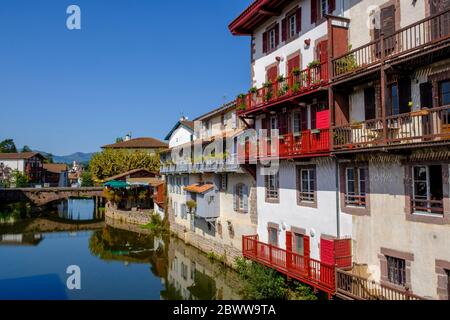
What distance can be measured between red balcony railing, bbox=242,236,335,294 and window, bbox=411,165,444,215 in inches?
162

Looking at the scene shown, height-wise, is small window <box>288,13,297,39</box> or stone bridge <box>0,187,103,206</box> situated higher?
small window <box>288,13,297,39</box>

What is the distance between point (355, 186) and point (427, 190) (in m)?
3.18

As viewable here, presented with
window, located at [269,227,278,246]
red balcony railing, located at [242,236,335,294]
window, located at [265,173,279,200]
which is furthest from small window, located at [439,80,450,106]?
window, located at [269,227,278,246]

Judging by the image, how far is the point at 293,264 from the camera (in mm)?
17484

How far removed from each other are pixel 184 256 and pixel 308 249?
15938 millimetres

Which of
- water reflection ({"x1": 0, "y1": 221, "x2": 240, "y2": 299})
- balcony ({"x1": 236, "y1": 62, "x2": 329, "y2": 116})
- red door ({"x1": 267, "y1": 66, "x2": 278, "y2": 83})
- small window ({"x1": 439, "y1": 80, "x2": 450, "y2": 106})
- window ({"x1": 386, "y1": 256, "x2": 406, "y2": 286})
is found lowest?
water reflection ({"x1": 0, "y1": 221, "x2": 240, "y2": 299})

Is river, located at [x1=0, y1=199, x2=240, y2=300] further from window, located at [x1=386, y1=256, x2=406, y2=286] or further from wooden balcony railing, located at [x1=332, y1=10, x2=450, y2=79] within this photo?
wooden balcony railing, located at [x1=332, y1=10, x2=450, y2=79]

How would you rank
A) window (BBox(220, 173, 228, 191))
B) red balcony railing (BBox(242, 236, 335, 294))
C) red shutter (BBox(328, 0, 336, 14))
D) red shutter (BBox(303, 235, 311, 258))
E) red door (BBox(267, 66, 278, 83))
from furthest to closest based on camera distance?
window (BBox(220, 173, 228, 191)) → red door (BBox(267, 66, 278, 83)) → red shutter (BBox(303, 235, 311, 258)) → red shutter (BBox(328, 0, 336, 14)) → red balcony railing (BBox(242, 236, 335, 294))

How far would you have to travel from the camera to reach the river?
2306 cm

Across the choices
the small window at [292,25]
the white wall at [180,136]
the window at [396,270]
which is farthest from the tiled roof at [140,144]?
the window at [396,270]

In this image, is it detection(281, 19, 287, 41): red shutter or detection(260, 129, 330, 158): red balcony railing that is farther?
detection(281, 19, 287, 41): red shutter

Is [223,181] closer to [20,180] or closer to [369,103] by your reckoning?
[369,103]

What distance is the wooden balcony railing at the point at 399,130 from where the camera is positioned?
454 inches

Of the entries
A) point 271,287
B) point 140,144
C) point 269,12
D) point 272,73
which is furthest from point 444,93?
point 140,144
